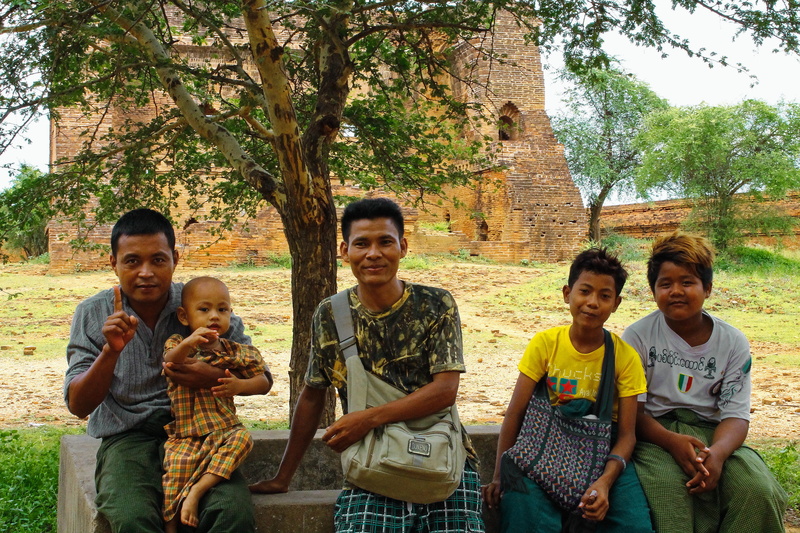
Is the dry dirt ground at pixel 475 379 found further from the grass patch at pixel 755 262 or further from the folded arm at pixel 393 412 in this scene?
the grass patch at pixel 755 262

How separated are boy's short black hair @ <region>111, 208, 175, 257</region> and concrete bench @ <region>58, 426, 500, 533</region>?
0.94 metres

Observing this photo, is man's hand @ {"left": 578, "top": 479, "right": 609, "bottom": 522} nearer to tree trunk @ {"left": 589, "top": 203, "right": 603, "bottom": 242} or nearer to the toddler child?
the toddler child

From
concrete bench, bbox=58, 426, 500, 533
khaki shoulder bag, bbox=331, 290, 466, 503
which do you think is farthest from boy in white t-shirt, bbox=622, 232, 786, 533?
khaki shoulder bag, bbox=331, 290, 466, 503

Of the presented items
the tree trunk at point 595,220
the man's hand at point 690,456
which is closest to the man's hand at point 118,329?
the man's hand at point 690,456

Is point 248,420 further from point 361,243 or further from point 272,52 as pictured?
point 361,243

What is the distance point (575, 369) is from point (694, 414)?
54 centimetres

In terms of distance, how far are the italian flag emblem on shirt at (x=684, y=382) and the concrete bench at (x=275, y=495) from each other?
910mm

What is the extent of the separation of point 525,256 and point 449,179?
13.3m

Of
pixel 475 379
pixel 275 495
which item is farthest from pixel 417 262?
pixel 275 495

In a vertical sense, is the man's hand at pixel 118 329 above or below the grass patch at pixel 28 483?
above

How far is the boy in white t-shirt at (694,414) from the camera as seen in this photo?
8.87 feet

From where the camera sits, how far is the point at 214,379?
8.70 ft

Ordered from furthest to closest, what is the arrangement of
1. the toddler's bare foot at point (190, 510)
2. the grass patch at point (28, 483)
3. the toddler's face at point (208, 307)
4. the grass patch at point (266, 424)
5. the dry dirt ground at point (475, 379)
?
1. the dry dirt ground at point (475, 379)
2. the grass patch at point (266, 424)
3. the grass patch at point (28, 483)
4. the toddler's face at point (208, 307)
5. the toddler's bare foot at point (190, 510)

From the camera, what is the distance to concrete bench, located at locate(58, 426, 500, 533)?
2.71 m
